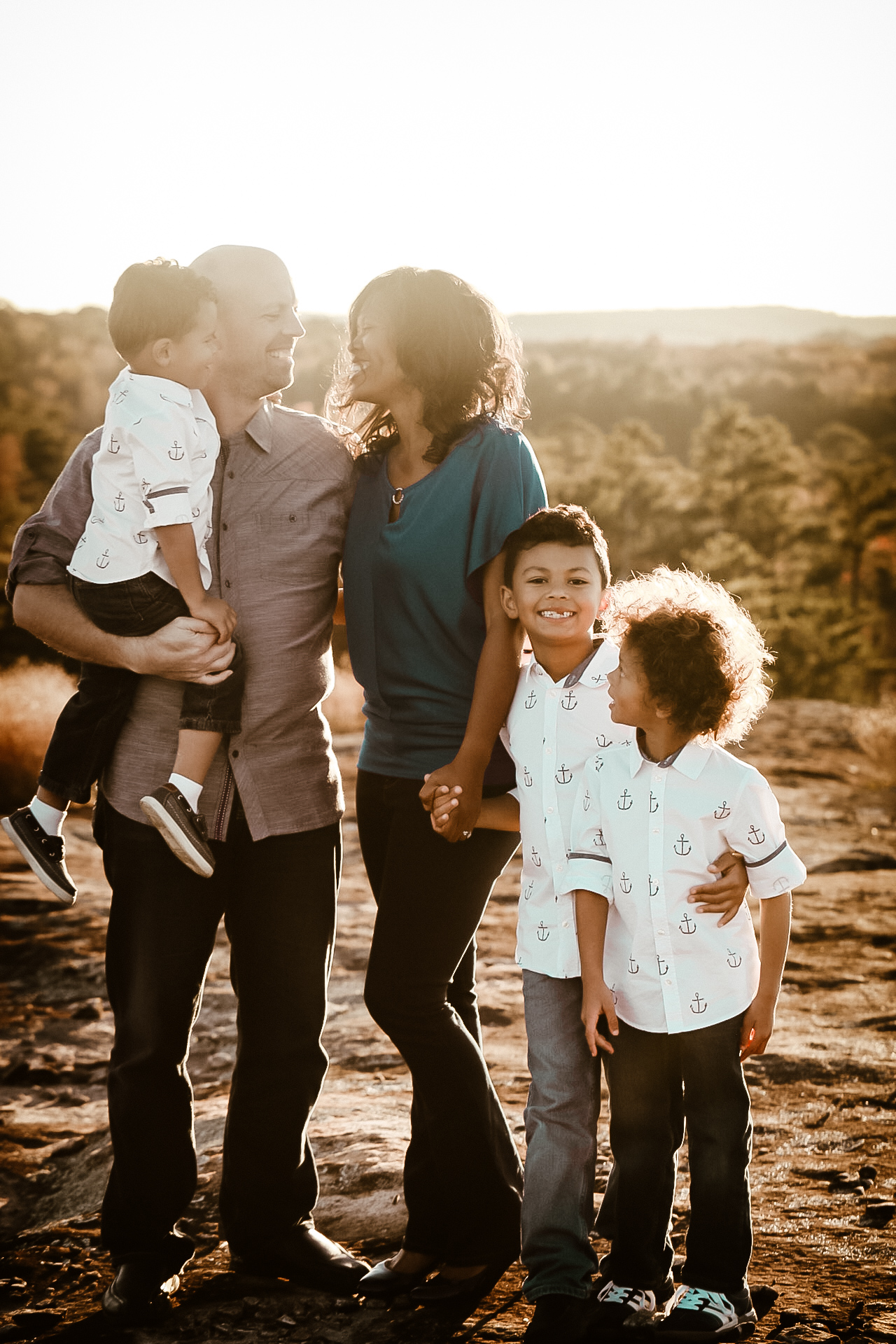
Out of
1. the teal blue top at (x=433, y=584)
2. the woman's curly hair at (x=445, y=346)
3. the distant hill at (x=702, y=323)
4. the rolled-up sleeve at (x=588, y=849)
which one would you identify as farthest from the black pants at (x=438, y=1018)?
the distant hill at (x=702, y=323)

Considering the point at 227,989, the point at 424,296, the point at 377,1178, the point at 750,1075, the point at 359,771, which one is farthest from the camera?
the point at 227,989

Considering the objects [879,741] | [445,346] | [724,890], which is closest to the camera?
[724,890]

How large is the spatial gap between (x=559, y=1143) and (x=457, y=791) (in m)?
0.72

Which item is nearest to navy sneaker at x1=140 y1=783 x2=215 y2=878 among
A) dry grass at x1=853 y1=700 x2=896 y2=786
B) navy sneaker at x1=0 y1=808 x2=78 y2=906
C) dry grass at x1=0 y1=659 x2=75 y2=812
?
navy sneaker at x1=0 y1=808 x2=78 y2=906

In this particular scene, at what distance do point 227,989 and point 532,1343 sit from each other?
3204 millimetres

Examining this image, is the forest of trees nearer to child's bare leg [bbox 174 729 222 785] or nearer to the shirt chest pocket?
the shirt chest pocket

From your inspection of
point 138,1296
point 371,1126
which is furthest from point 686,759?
point 371,1126

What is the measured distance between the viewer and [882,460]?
25.7 meters

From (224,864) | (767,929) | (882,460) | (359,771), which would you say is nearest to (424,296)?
(359,771)

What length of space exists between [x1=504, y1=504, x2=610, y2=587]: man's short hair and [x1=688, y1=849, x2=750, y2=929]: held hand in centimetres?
63

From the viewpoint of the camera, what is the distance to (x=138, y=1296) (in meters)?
2.31

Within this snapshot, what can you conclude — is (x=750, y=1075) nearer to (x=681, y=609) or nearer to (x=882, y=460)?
(x=681, y=609)

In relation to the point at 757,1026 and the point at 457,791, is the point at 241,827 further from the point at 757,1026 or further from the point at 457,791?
the point at 757,1026

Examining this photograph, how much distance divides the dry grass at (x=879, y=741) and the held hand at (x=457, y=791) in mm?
6960
